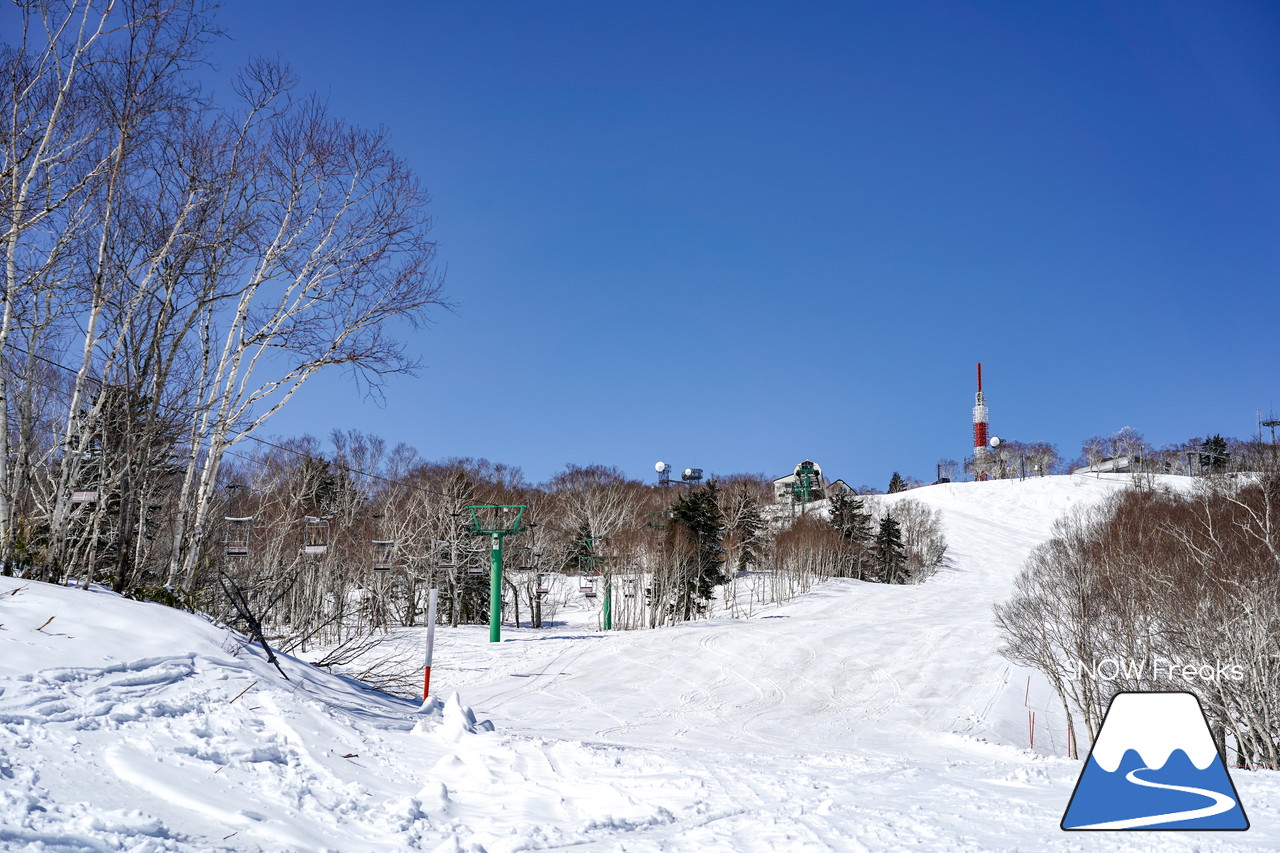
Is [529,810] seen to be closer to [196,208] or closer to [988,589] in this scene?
[196,208]

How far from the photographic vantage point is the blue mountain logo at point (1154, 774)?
589cm

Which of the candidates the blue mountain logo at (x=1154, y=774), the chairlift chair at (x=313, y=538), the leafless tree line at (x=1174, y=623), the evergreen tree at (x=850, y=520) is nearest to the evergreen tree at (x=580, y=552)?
the chairlift chair at (x=313, y=538)

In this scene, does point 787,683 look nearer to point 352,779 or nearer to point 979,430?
point 352,779

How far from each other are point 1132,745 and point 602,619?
48745 mm

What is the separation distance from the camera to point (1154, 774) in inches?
236

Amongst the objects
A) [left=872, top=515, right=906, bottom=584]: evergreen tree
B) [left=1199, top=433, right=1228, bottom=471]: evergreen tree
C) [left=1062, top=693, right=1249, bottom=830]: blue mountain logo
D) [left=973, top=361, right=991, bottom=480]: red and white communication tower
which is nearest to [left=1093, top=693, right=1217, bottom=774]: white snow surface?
[left=1062, top=693, right=1249, bottom=830]: blue mountain logo

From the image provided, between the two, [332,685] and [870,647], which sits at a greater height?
[332,685]

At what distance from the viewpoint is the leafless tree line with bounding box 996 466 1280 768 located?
67.5ft

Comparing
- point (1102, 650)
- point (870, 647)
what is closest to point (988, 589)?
point (870, 647)

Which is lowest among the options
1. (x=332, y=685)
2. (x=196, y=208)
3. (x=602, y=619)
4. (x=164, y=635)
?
(x=602, y=619)

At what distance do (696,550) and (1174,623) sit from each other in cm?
3002

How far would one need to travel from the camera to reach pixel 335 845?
4.77m
